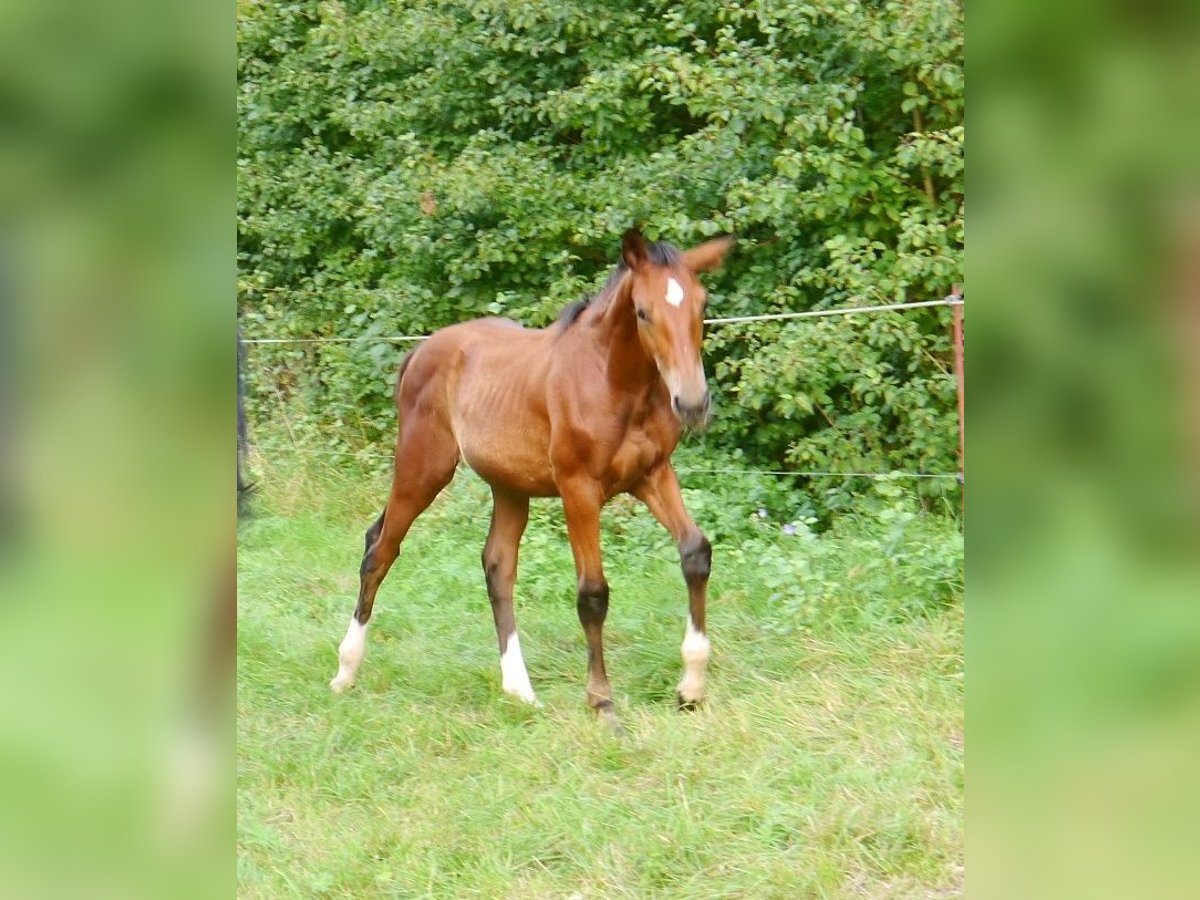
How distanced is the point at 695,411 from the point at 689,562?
2.51 ft

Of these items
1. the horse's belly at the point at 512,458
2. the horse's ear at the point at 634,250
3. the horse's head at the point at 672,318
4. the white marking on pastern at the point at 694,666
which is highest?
the horse's ear at the point at 634,250

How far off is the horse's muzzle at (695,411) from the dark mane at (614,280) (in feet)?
1.74

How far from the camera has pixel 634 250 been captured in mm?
3957

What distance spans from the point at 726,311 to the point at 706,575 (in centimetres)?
448

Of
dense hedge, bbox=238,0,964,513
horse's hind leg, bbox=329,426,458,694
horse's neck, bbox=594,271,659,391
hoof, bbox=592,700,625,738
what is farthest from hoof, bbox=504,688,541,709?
dense hedge, bbox=238,0,964,513

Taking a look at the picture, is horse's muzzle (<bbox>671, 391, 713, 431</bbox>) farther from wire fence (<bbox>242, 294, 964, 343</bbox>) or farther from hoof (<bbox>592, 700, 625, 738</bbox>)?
wire fence (<bbox>242, 294, 964, 343</bbox>)

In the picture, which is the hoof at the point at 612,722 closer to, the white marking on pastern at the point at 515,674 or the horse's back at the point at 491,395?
the white marking on pastern at the point at 515,674

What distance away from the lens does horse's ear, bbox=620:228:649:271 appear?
154 inches

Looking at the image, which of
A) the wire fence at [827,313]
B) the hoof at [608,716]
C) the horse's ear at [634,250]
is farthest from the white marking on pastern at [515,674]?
the wire fence at [827,313]

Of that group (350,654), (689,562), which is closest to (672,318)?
(689,562)

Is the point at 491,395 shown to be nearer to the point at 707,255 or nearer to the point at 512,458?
the point at 512,458

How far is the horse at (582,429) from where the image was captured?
3924 millimetres

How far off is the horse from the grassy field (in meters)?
0.30
